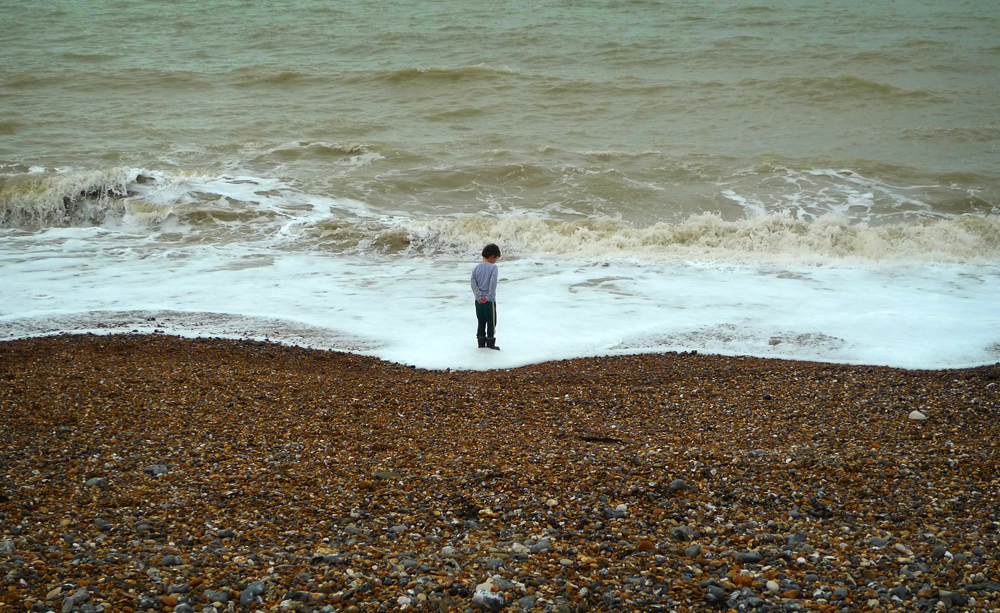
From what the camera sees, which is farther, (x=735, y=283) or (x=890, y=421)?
(x=735, y=283)

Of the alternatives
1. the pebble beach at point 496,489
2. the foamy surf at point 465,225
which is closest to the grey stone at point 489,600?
the pebble beach at point 496,489

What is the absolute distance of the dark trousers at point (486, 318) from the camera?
7332 mm

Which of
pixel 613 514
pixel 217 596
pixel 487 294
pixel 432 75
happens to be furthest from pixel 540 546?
pixel 432 75

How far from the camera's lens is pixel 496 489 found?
4.15m

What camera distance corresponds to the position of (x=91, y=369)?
612cm

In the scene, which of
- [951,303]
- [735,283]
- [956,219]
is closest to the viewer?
[951,303]

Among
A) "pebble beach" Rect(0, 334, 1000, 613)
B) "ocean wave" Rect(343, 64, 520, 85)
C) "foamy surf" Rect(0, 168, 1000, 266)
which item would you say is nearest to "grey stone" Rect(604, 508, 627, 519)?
"pebble beach" Rect(0, 334, 1000, 613)

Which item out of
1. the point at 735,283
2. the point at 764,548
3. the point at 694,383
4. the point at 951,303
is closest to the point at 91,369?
the point at 694,383

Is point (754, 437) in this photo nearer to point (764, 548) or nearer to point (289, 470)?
point (764, 548)

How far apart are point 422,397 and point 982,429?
3.88 meters

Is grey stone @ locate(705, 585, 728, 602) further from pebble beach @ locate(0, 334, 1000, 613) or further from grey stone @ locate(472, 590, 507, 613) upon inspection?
grey stone @ locate(472, 590, 507, 613)

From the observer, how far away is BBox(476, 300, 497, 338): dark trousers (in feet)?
24.1

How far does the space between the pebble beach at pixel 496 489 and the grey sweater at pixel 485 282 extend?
1.09 meters

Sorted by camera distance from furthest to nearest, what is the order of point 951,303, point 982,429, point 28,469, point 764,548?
point 951,303, point 982,429, point 28,469, point 764,548
